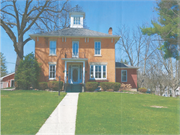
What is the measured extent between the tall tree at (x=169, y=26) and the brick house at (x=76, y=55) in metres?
5.53

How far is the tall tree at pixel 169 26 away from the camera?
1376 cm

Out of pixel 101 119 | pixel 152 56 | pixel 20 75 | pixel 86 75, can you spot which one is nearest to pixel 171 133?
pixel 101 119

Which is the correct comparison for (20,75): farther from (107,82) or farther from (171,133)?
(171,133)

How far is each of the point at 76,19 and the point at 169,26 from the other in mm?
13197

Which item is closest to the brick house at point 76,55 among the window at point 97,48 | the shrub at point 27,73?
the window at point 97,48

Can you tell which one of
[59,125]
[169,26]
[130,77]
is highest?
[169,26]

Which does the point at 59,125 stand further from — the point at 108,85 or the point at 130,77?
the point at 130,77

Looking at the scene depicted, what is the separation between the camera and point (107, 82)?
18.6 meters

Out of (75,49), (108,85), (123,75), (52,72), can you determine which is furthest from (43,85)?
(123,75)

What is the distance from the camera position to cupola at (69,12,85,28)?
23.3 metres

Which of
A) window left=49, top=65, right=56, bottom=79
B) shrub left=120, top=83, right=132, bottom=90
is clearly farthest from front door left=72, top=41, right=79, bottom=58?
shrub left=120, top=83, right=132, bottom=90

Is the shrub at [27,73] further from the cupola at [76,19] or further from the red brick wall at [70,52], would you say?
the cupola at [76,19]

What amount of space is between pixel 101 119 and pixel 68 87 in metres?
12.3

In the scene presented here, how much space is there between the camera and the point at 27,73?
17750 mm
